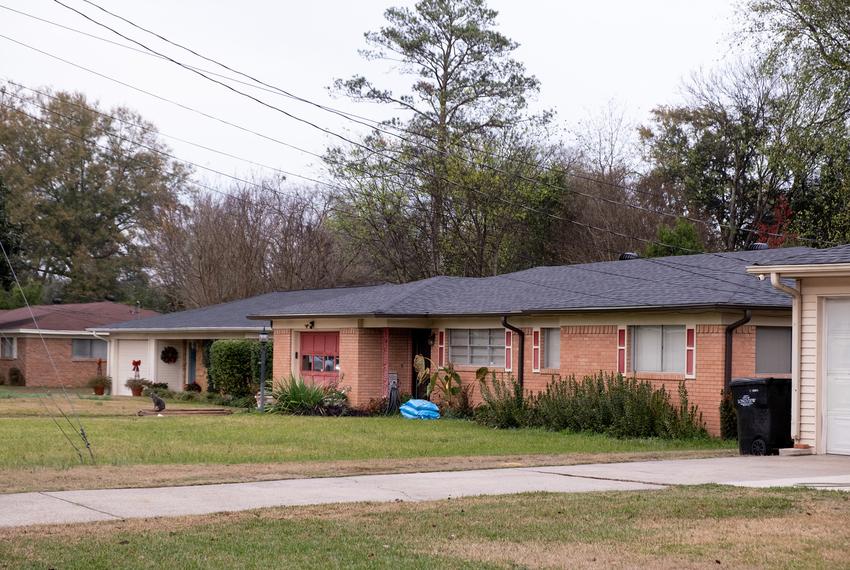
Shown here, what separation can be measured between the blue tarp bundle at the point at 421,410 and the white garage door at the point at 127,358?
59.7 feet

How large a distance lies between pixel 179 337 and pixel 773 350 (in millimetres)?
25042

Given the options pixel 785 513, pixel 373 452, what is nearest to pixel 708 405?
pixel 373 452

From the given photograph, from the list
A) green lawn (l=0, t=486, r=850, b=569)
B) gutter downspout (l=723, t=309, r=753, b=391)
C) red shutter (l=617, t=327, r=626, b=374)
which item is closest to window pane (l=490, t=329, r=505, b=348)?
red shutter (l=617, t=327, r=626, b=374)

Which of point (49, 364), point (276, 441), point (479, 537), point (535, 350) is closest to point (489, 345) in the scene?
point (535, 350)

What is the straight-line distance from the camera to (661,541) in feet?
30.9

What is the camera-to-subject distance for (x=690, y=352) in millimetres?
23047

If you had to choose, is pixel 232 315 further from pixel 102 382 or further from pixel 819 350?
pixel 819 350

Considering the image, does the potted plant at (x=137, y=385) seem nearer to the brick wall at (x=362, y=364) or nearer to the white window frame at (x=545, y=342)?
the brick wall at (x=362, y=364)

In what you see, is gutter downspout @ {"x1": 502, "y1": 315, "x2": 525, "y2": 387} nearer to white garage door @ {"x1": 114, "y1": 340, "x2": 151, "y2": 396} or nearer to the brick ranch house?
the brick ranch house

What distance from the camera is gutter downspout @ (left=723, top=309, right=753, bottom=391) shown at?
2216 centimetres

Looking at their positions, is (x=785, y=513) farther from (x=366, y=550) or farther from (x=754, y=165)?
(x=754, y=165)

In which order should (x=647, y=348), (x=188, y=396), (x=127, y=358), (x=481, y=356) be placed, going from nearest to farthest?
(x=647, y=348), (x=481, y=356), (x=188, y=396), (x=127, y=358)

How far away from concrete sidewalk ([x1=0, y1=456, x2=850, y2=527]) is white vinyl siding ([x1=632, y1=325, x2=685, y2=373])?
253 inches

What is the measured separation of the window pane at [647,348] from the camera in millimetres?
24031
